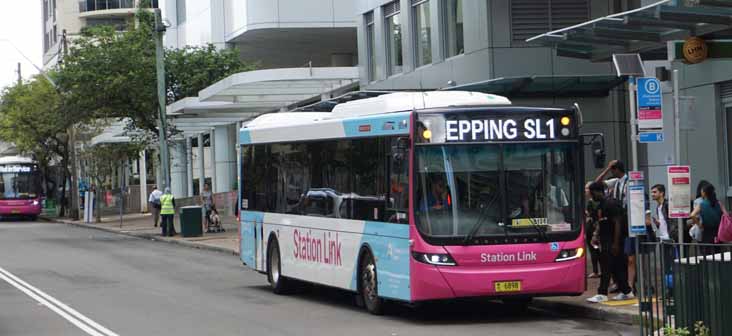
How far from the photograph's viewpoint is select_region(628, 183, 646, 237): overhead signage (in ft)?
46.6

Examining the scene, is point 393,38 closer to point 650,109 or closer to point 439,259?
point 439,259

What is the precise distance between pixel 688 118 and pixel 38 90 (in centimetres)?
5352

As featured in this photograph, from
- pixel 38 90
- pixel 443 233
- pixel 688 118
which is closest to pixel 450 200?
pixel 443 233

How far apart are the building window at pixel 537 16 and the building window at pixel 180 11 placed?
3585 centimetres

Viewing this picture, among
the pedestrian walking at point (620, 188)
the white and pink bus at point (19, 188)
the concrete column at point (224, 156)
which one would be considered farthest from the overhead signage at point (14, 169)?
the pedestrian walking at point (620, 188)

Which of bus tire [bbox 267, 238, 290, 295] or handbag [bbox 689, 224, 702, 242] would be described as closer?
handbag [bbox 689, 224, 702, 242]

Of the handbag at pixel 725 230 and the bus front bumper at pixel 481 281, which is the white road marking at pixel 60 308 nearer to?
the bus front bumper at pixel 481 281

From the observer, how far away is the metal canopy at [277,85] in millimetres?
34281

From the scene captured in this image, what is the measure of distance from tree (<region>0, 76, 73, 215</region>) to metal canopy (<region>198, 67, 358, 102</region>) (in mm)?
23433

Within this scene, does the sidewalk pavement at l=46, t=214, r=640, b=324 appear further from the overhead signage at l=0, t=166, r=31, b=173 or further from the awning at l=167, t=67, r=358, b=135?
the awning at l=167, t=67, r=358, b=135

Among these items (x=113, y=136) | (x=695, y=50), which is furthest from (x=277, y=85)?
(x=695, y=50)

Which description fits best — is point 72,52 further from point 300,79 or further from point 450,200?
point 450,200

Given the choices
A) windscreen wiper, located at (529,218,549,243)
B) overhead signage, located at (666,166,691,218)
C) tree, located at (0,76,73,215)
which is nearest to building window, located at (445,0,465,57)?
windscreen wiper, located at (529,218,549,243)

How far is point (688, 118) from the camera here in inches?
563
